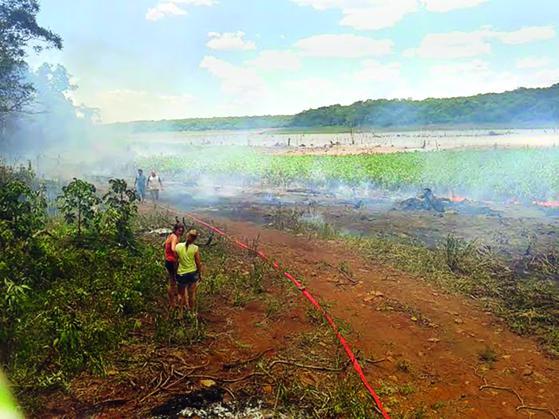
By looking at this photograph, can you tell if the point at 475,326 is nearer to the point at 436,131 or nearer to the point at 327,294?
the point at 327,294

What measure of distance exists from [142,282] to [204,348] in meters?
1.90

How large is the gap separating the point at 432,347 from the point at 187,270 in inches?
147

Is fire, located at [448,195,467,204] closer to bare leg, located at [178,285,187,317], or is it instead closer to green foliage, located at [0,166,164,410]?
green foliage, located at [0,166,164,410]

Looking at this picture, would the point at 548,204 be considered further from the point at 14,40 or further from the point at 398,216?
the point at 14,40

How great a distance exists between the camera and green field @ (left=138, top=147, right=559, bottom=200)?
21042 millimetres

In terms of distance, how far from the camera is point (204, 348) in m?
6.29

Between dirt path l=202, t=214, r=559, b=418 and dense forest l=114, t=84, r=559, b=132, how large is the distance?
39856 mm

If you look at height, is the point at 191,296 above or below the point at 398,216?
above

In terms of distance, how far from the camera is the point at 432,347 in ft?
22.1

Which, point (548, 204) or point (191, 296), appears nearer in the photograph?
point (191, 296)

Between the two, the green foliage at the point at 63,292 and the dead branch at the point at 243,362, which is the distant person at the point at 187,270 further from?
the dead branch at the point at 243,362

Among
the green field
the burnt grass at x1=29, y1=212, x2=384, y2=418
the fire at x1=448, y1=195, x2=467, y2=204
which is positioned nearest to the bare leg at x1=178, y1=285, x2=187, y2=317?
the burnt grass at x1=29, y1=212, x2=384, y2=418

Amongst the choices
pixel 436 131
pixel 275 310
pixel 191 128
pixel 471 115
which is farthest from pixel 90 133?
pixel 191 128

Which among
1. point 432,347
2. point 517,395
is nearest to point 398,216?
point 432,347
